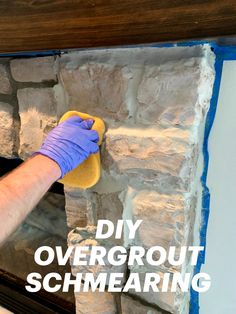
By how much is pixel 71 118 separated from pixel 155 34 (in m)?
0.34

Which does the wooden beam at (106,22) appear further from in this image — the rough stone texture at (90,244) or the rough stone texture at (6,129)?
the rough stone texture at (90,244)

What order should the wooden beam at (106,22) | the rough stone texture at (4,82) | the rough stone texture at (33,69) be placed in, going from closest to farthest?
the wooden beam at (106,22), the rough stone texture at (33,69), the rough stone texture at (4,82)

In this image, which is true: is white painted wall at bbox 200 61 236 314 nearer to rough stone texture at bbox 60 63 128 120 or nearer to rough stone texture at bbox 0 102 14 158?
rough stone texture at bbox 60 63 128 120

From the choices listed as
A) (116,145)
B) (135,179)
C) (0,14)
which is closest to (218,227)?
(135,179)

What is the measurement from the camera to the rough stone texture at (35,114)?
3.19 ft

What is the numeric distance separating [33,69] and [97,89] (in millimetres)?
256

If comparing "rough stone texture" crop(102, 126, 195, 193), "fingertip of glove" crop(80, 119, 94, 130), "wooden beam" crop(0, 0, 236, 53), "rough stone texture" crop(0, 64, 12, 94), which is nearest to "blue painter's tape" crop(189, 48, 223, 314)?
"rough stone texture" crop(102, 126, 195, 193)

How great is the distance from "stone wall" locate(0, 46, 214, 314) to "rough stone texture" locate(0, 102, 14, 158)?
0.4 inches

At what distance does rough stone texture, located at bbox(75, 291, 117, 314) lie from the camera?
1086mm

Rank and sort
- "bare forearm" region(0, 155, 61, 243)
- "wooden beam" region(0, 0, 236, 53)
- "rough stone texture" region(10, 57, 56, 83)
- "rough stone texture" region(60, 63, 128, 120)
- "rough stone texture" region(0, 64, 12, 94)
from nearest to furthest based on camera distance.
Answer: "wooden beam" region(0, 0, 236, 53) < "bare forearm" region(0, 155, 61, 243) < "rough stone texture" region(60, 63, 128, 120) < "rough stone texture" region(10, 57, 56, 83) < "rough stone texture" region(0, 64, 12, 94)

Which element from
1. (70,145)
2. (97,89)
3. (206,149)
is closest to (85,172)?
(70,145)

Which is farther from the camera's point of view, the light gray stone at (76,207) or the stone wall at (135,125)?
the light gray stone at (76,207)

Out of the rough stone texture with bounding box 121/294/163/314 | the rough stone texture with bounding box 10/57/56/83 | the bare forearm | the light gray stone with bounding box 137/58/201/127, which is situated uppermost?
the rough stone texture with bounding box 10/57/56/83

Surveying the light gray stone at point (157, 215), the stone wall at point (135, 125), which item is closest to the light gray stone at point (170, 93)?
the stone wall at point (135, 125)
